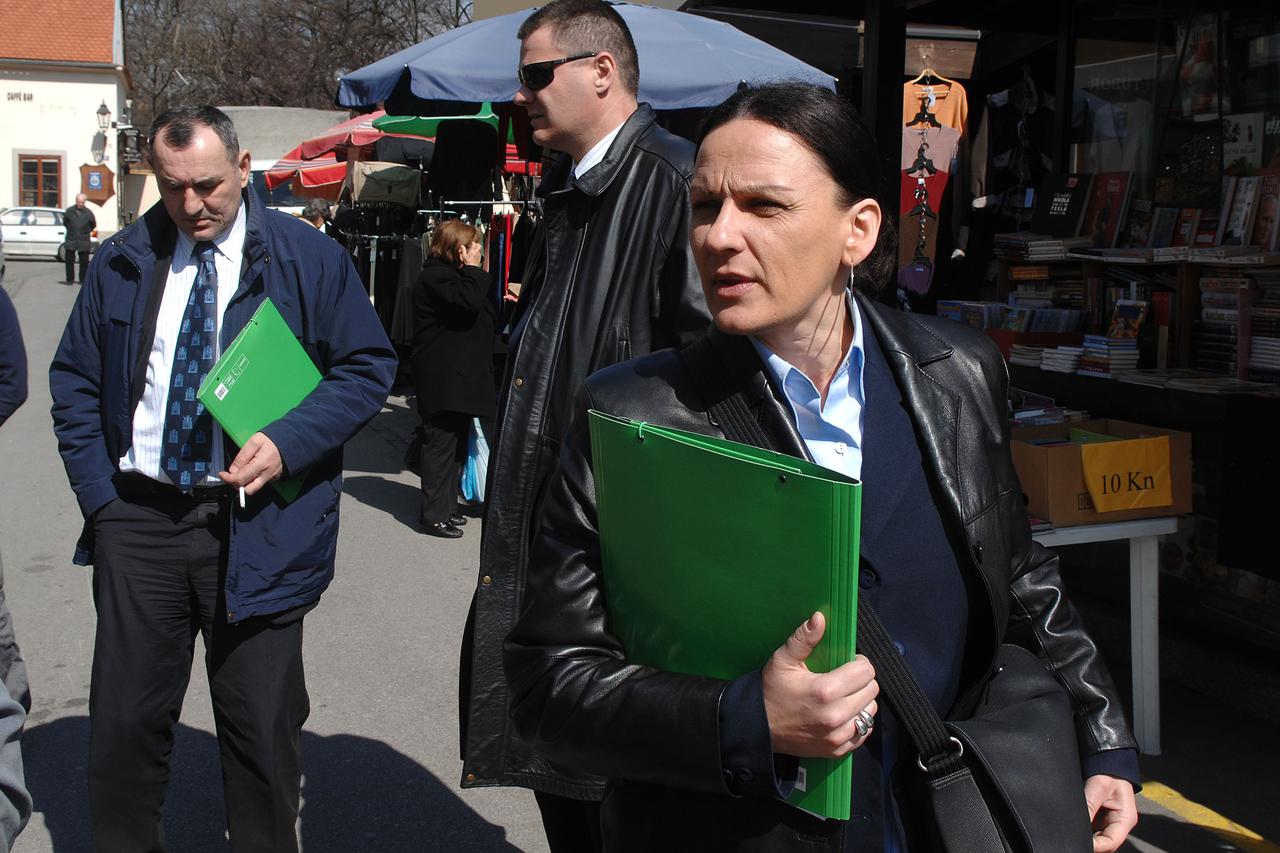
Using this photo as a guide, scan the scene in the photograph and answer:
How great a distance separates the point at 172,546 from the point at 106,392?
0.45 m

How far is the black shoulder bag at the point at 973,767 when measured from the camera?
1.58 meters

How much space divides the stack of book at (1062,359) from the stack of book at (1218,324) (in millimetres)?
503

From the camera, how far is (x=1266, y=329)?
5148mm

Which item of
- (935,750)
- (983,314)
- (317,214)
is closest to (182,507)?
(935,750)

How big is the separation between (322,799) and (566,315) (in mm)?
2296

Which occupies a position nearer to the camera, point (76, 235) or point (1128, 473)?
point (1128, 473)

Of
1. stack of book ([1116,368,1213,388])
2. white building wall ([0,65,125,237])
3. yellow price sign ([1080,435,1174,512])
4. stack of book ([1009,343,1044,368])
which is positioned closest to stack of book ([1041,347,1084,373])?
stack of book ([1009,343,1044,368])

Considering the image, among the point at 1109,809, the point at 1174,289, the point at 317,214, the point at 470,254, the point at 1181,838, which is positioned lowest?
the point at 1181,838

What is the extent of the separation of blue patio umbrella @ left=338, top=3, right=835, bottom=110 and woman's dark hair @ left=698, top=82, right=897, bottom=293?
4947 millimetres

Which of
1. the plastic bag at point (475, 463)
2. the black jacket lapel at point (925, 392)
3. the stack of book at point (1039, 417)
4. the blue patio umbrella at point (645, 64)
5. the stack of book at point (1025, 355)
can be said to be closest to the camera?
the black jacket lapel at point (925, 392)

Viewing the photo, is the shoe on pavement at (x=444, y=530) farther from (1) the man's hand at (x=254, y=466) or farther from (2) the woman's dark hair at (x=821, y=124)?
(2) the woman's dark hair at (x=821, y=124)

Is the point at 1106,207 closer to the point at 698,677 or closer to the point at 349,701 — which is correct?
the point at 349,701

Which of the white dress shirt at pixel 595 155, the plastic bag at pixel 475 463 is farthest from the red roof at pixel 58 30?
the white dress shirt at pixel 595 155

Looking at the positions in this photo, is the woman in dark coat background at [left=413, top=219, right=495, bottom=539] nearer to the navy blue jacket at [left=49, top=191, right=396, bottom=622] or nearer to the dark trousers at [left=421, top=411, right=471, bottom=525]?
the dark trousers at [left=421, top=411, right=471, bottom=525]
